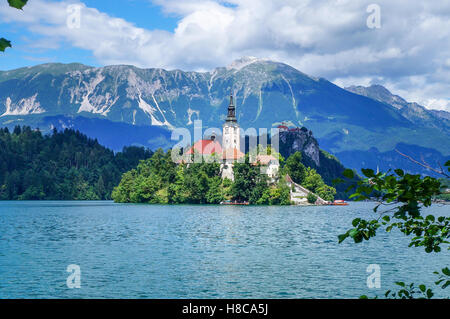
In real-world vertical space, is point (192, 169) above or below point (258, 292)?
above

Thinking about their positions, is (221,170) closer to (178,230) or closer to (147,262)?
(178,230)

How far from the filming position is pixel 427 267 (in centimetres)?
3656

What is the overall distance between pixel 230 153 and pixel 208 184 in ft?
78.7

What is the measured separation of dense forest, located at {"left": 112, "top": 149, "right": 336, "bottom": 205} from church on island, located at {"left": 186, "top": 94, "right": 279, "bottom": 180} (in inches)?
148

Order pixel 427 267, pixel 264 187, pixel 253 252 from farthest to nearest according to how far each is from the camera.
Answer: pixel 264 187 < pixel 253 252 < pixel 427 267

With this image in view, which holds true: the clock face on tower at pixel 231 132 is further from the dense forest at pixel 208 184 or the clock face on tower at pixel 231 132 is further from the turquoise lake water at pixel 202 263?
the turquoise lake water at pixel 202 263

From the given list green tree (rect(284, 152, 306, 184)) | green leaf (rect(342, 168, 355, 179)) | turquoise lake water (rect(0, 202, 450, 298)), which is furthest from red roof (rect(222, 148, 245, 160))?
green leaf (rect(342, 168, 355, 179))

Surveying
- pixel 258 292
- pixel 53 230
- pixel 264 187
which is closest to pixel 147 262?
pixel 258 292

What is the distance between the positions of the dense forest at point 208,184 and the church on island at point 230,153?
376 cm

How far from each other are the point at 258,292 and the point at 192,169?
124332 mm

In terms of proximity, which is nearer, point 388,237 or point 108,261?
point 108,261

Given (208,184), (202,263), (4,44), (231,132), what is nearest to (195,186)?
(208,184)

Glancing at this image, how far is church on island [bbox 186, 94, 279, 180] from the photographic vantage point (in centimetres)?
15038

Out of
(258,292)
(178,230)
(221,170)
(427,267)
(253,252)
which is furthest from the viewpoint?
(221,170)
